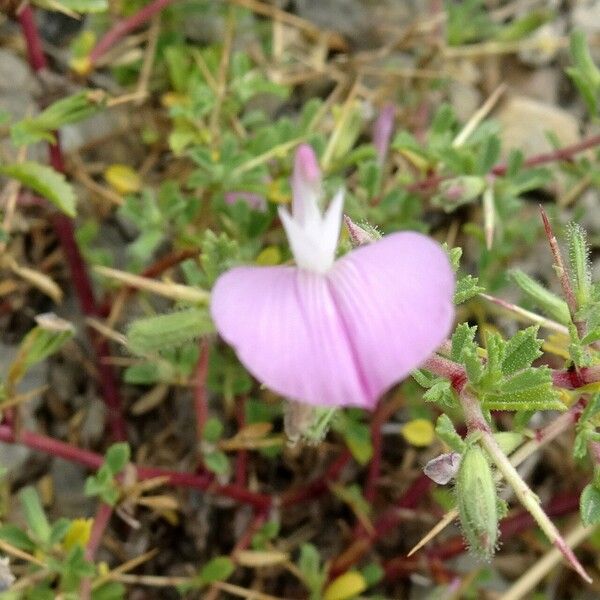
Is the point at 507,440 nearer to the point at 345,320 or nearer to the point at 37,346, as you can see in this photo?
the point at 345,320

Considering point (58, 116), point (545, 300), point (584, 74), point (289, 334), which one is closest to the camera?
point (289, 334)

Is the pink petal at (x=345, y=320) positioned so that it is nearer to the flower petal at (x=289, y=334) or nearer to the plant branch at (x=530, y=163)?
the flower petal at (x=289, y=334)

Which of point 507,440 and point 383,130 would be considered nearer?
point 507,440

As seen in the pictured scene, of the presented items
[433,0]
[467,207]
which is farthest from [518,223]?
[433,0]

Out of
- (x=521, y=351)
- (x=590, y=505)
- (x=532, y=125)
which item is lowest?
(x=590, y=505)

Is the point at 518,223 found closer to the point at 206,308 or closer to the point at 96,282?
the point at 96,282

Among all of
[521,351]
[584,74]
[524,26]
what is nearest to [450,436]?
[521,351]

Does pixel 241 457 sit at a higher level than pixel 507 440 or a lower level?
lower
